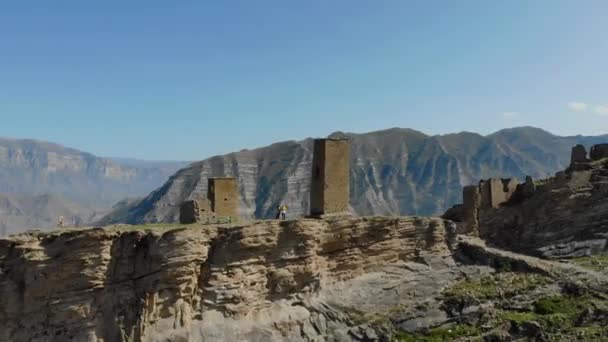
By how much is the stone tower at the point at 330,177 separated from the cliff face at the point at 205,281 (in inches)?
50.3

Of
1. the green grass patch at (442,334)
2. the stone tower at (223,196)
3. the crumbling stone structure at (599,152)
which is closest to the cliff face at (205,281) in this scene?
the green grass patch at (442,334)

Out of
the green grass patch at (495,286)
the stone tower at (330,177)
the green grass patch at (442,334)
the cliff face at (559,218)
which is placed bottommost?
the green grass patch at (442,334)

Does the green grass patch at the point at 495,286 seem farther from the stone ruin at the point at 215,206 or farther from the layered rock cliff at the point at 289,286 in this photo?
the stone ruin at the point at 215,206

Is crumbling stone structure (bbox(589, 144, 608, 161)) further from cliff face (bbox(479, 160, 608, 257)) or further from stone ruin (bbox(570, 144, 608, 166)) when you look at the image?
cliff face (bbox(479, 160, 608, 257))

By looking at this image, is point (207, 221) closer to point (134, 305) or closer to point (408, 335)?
point (134, 305)

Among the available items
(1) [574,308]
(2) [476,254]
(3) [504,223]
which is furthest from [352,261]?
(3) [504,223]

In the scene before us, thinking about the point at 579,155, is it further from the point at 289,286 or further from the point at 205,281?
the point at 205,281

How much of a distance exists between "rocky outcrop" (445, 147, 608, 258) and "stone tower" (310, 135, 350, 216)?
1401 cm

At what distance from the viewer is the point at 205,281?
94.0ft

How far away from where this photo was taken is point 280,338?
29703 millimetres

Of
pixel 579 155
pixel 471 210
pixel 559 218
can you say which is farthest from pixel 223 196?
pixel 579 155

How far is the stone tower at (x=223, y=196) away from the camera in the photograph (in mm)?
33438

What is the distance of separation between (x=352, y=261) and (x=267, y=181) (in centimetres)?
15042

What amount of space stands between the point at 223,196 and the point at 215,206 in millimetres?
759
